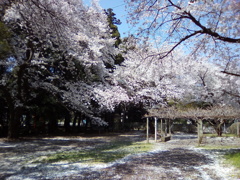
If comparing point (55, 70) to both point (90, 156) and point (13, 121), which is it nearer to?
point (13, 121)

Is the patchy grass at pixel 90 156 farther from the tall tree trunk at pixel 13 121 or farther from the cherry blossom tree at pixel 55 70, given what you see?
the tall tree trunk at pixel 13 121

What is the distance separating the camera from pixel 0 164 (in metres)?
6.49

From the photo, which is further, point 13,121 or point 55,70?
point 55,70

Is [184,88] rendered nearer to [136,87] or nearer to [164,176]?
[136,87]

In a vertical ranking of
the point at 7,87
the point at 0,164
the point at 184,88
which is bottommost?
the point at 0,164

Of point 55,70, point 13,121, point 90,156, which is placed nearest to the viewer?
point 90,156

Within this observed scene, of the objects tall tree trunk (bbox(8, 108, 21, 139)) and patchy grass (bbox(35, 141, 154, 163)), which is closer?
patchy grass (bbox(35, 141, 154, 163))

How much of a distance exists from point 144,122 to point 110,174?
1764cm

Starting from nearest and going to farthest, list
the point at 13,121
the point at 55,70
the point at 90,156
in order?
the point at 90,156
the point at 13,121
the point at 55,70

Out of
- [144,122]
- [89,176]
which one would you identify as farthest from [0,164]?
[144,122]

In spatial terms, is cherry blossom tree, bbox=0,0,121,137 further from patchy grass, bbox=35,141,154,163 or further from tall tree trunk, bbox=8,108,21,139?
patchy grass, bbox=35,141,154,163

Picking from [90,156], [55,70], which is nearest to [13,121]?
[55,70]

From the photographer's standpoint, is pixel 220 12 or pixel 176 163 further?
pixel 176 163

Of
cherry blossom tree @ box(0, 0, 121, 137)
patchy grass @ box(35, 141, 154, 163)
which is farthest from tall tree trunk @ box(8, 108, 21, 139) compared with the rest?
patchy grass @ box(35, 141, 154, 163)
